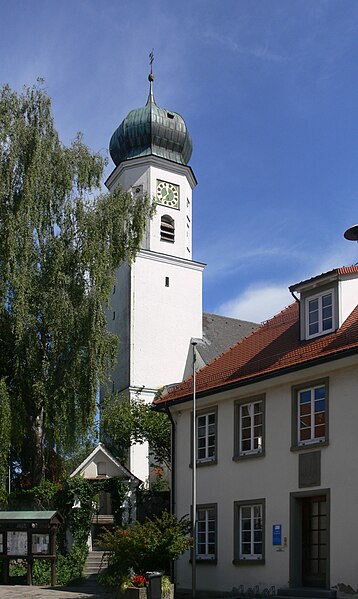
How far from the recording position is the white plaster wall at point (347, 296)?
22141 millimetres

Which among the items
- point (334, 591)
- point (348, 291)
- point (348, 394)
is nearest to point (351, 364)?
point (348, 394)

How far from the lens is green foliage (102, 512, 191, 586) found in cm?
2157

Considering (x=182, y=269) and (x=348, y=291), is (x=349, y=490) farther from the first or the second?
(x=182, y=269)

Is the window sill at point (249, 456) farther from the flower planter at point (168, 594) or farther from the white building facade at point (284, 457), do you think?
the flower planter at point (168, 594)

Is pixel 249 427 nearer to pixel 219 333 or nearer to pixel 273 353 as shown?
pixel 273 353

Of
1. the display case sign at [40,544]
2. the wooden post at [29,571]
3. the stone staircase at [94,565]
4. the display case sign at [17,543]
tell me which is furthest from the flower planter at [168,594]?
the stone staircase at [94,565]

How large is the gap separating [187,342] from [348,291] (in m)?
28.5

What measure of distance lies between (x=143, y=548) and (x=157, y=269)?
2967cm

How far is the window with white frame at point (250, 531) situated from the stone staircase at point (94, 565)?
542cm

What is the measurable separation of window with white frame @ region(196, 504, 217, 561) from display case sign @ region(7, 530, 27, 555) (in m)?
4.74

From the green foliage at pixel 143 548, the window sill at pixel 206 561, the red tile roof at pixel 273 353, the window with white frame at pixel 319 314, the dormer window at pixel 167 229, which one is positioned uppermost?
the dormer window at pixel 167 229

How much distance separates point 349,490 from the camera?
19906 mm

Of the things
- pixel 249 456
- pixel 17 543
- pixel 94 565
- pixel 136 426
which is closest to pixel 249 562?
pixel 249 456

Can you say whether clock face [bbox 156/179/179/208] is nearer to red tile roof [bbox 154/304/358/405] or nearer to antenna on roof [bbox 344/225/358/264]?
red tile roof [bbox 154/304/358/405]
